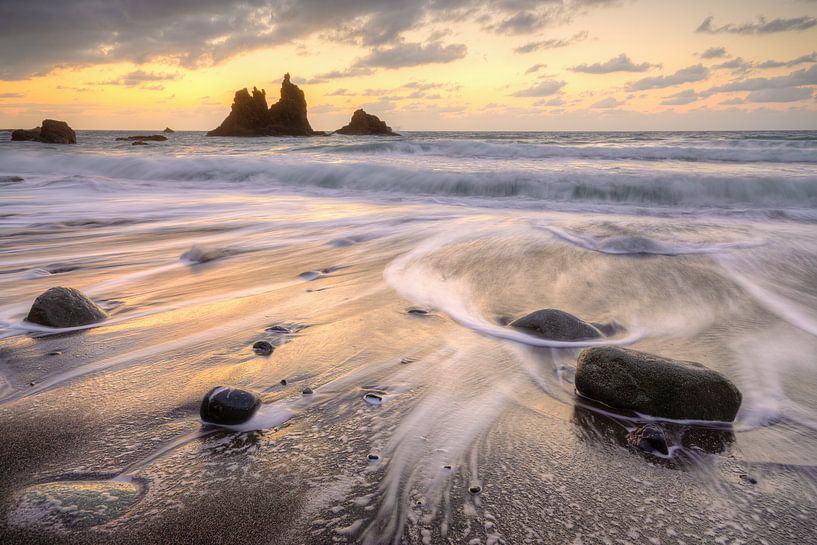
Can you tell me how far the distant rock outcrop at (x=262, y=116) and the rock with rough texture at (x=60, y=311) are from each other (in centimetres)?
7886

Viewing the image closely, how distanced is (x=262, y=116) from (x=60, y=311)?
81517 mm

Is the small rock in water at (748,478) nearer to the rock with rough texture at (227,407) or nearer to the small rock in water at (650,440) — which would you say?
the small rock in water at (650,440)

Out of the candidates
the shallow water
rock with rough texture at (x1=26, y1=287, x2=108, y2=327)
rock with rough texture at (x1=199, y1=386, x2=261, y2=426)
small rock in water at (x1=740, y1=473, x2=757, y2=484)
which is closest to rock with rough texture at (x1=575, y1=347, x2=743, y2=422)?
the shallow water

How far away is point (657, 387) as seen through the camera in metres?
2.09

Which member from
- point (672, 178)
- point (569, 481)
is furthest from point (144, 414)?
point (672, 178)

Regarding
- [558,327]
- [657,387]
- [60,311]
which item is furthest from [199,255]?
[657,387]

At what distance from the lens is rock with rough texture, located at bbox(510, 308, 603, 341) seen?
2.86m

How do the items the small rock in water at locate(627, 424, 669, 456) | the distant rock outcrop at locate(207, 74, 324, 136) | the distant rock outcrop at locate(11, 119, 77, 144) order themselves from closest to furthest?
1. the small rock in water at locate(627, 424, 669, 456)
2. the distant rock outcrop at locate(11, 119, 77, 144)
3. the distant rock outcrop at locate(207, 74, 324, 136)

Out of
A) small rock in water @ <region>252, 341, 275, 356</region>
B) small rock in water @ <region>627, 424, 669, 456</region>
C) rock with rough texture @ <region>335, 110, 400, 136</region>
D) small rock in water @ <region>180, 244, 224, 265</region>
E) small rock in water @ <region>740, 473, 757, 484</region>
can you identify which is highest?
rock with rough texture @ <region>335, 110, 400, 136</region>

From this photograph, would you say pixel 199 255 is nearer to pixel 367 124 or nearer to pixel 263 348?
pixel 263 348

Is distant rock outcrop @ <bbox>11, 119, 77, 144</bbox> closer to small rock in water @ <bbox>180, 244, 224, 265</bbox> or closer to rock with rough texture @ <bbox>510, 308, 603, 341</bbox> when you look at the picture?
small rock in water @ <bbox>180, 244, 224, 265</bbox>

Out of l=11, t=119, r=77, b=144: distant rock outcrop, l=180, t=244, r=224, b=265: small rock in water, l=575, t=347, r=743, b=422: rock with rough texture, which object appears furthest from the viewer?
l=11, t=119, r=77, b=144: distant rock outcrop

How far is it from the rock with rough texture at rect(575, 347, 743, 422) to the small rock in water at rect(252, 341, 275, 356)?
1.62 m

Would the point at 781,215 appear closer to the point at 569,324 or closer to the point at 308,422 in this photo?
the point at 569,324
